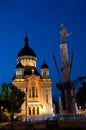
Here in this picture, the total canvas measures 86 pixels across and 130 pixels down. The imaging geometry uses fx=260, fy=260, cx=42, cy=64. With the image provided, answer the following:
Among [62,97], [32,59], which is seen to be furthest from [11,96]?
[32,59]

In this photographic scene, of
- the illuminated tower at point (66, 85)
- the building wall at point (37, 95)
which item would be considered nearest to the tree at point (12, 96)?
the illuminated tower at point (66, 85)

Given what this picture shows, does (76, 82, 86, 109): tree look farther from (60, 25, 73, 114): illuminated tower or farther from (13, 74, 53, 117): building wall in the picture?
(13, 74, 53, 117): building wall

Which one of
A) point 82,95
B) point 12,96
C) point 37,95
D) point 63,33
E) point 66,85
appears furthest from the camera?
point 37,95

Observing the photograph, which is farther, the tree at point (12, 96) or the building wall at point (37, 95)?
the building wall at point (37, 95)

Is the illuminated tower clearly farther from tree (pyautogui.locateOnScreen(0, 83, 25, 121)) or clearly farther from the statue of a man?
tree (pyautogui.locateOnScreen(0, 83, 25, 121))

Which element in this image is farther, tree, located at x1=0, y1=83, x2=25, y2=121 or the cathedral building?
the cathedral building

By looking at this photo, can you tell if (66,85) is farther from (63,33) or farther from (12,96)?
(12,96)

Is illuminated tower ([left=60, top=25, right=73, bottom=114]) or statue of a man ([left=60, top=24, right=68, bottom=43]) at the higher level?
statue of a man ([left=60, top=24, right=68, bottom=43])

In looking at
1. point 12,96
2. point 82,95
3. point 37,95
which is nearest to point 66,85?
point 82,95

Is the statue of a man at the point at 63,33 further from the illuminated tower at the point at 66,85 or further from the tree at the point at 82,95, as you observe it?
the tree at the point at 82,95

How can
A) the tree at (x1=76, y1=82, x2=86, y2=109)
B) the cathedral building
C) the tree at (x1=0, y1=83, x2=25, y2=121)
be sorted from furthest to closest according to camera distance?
the cathedral building
the tree at (x1=0, y1=83, x2=25, y2=121)
the tree at (x1=76, y1=82, x2=86, y2=109)

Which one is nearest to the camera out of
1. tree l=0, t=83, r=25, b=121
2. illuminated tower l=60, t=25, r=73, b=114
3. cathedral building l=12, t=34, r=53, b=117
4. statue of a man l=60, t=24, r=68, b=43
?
illuminated tower l=60, t=25, r=73, b=114

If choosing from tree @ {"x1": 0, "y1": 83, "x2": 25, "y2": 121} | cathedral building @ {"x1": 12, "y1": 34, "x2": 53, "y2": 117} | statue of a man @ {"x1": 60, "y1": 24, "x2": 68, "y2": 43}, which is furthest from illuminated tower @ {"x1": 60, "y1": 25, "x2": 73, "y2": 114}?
cathedral building @ {"x1": 12, "y1": 34, "x2": 53, "y2": 117}

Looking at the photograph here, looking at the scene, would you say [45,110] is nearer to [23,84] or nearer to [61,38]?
[23,84]
